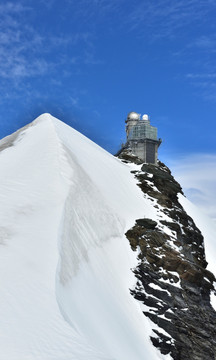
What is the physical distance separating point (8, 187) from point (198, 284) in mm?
14868

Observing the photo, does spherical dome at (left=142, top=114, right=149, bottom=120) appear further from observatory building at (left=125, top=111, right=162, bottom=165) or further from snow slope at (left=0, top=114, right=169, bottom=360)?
snow slope at (left=0, top=114, right=169, bottom=360)

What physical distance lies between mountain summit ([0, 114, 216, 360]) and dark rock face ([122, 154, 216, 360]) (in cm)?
8

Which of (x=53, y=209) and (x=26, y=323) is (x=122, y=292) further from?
(x=26, y=323)

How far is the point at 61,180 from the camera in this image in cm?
1850

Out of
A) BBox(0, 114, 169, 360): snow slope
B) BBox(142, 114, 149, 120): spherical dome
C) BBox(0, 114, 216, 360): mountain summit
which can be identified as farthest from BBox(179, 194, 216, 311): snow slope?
BBox(142, 114, 149, 120): spherical dome

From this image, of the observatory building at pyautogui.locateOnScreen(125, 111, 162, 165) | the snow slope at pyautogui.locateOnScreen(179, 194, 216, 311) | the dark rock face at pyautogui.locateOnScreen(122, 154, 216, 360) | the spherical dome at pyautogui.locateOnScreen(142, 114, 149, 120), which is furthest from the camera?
the spherical dome at pyautogui.locateOnScreen(142, 114, 149, 120)

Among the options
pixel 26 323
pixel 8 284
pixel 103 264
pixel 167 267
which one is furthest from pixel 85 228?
pixel 26 323

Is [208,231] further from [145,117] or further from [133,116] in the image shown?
[133,116]

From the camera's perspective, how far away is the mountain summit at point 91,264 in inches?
292

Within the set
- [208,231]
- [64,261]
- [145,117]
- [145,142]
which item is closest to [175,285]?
[64,261]

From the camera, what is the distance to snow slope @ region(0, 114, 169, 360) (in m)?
6.84

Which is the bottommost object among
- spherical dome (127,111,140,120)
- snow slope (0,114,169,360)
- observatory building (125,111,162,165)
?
snow slope (0,114,169,360)

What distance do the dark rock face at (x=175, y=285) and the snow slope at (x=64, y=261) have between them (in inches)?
41.7

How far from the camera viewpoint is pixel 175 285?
2053 cm
